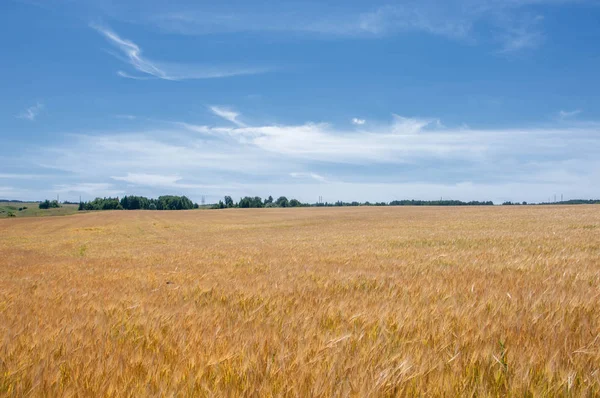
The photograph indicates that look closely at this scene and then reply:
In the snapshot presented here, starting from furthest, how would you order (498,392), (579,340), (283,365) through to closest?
(579,340) → (283,365) → (498,392)

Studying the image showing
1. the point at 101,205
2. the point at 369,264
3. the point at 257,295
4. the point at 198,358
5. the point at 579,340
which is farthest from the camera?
the point at 101,205

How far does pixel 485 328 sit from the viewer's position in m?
3.03

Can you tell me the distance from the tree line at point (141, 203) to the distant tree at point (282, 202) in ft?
135

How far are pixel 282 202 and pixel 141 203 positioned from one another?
6736cm

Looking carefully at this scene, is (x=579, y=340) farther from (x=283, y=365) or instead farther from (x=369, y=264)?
(x=369, y=264)

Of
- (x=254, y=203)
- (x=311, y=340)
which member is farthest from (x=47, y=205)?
(x=311, y=340)

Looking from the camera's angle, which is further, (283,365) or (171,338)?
(171,338)

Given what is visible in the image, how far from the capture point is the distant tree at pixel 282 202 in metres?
171

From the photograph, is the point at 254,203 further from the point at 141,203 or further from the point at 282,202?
the point at 141,203

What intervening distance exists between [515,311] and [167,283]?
5280mm

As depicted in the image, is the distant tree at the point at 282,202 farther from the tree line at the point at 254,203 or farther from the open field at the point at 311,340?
the open field at the point at 311,340

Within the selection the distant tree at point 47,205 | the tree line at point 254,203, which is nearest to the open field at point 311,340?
the tree line at point 254,203

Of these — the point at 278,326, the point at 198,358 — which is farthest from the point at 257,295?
the point at 198,358

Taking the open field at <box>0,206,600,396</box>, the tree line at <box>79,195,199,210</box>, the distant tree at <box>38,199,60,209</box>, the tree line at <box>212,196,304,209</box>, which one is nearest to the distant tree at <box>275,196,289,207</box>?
the tree line at <box>212,196,304,209</box>
